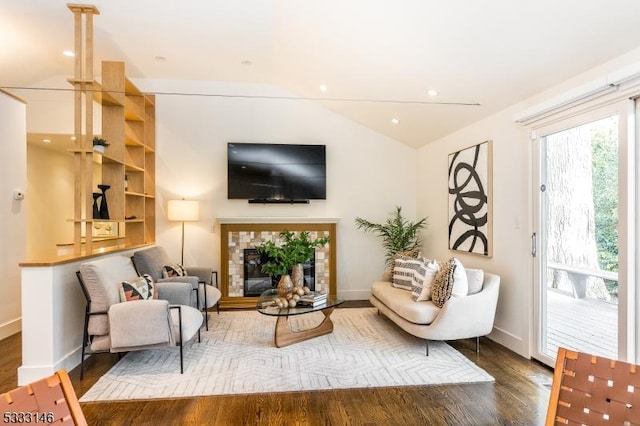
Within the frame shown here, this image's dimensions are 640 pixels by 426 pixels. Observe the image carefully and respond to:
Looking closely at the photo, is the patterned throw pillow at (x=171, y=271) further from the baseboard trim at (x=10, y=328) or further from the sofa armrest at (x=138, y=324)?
the baseboard trim at (x=10, y=328)

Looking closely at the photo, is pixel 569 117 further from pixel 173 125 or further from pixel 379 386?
pixel 173 125

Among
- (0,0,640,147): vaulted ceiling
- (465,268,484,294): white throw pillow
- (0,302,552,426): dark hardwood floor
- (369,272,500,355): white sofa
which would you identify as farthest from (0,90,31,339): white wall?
(465,268,484,294): white throw pillow

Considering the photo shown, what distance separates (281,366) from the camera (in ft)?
10.5

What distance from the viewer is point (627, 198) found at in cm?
248

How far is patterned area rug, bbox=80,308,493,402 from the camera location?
9.21ft

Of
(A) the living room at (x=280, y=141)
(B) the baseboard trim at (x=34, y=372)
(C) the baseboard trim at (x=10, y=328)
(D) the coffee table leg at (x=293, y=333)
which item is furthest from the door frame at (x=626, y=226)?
(C) the baseboard trim at (x=10, y=328)

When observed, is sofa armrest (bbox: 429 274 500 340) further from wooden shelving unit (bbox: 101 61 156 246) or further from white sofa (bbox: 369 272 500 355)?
wooden shelving unit (bbox: 101 61 156 246)

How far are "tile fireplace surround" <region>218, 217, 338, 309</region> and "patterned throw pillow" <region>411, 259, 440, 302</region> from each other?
1.94m

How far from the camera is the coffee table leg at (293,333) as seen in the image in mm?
3676

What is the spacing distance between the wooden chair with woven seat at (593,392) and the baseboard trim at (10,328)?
5.01 m

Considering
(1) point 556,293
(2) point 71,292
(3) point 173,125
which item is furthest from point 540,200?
(3) point 173,125

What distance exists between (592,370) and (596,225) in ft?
7.21

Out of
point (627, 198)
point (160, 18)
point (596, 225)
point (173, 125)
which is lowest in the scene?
point (596, 225)

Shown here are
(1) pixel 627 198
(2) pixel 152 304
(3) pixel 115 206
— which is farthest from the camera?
(3) pixel 115 206
